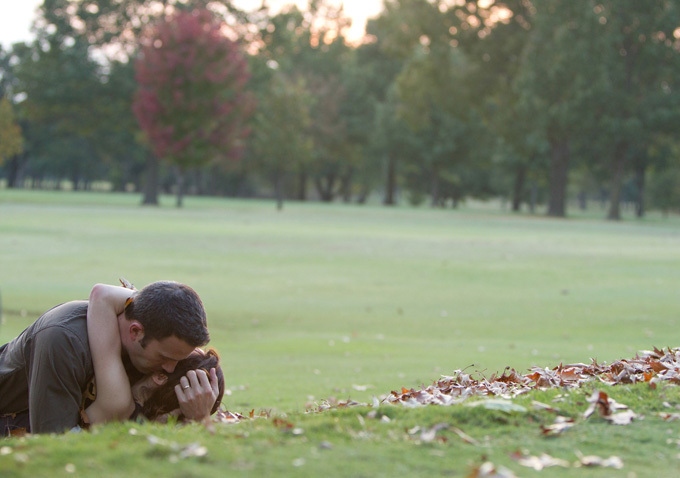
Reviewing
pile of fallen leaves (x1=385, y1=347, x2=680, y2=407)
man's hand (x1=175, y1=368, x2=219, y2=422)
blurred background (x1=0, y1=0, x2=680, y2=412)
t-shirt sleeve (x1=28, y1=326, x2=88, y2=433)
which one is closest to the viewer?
t-shirt sleeve (x1=28, y1=326, x2=88, y2=433)

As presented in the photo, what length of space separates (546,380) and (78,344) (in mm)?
3402

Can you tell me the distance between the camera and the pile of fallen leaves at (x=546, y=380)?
20.1 feet

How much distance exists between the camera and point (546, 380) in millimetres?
6484

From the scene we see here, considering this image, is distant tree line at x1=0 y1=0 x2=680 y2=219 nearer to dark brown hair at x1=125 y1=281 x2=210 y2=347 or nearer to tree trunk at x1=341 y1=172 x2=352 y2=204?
tree trunk at x1=341 y1=172 x2=352 y2=204

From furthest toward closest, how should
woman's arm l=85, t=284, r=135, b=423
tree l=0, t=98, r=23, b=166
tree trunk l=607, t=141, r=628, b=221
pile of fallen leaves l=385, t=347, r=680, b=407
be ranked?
tree l=0, t=98, r=23, b=166
tree trunk l=607, t=141, r=628, b=221
pile of fallen leaves l=385, t=347, r=680, b=407
woman's arm l=85, t=284, r=135, b=423

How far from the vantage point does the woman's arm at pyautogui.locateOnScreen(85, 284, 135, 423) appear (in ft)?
15.5

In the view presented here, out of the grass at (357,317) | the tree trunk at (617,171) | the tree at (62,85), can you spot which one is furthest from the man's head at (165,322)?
the tree trunk at (617,171)

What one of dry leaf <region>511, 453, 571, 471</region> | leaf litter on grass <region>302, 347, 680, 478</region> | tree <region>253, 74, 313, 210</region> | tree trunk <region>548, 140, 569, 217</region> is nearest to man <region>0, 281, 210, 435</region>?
leaf litter on grass <region>302, 347, 680, 478</region>

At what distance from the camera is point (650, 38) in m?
61.2

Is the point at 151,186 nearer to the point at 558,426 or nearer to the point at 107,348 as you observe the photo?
the point at 107,348

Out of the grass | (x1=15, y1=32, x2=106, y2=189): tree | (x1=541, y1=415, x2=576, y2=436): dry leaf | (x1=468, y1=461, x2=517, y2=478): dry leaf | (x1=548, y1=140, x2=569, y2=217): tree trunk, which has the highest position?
(x1=15, y1=32, x2=106, y2=189): tree

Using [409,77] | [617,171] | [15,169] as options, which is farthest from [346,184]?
[617,171]

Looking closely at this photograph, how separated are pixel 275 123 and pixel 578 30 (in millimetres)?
22224

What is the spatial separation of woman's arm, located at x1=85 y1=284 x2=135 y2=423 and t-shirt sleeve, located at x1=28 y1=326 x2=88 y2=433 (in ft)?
0.29
